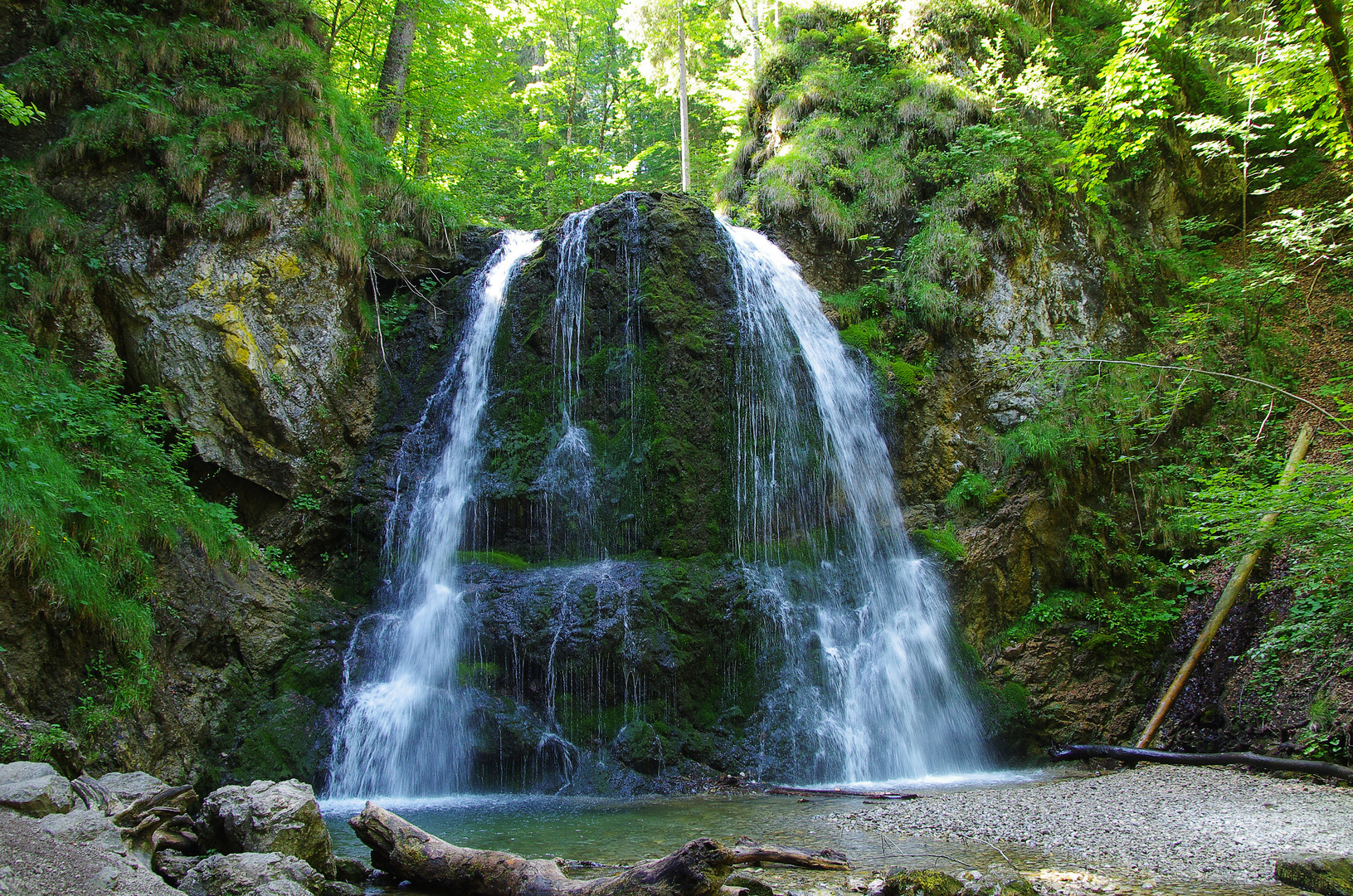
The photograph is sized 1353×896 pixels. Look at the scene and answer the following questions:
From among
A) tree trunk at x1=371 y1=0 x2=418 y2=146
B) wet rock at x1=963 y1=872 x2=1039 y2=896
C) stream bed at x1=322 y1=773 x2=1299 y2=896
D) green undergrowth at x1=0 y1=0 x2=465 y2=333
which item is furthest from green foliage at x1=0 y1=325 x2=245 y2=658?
tree trunk at x1=371 y1=0 x2=418 y2=146

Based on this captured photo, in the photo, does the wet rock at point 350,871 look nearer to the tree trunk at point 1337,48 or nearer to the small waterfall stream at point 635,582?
the small waterfall stream at point 635,582

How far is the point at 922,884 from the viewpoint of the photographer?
10.9ft

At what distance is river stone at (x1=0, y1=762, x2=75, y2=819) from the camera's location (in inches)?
119

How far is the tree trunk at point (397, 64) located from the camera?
12.1 m

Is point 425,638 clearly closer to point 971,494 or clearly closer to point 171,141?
point 171,141

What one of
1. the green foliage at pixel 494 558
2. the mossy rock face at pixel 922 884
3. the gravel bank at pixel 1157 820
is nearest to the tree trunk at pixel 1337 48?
the gravel bank at pixel 1157 820

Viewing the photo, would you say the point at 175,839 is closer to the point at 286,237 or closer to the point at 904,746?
the point at 904,746

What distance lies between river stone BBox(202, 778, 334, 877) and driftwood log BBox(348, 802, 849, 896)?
21 centimetres

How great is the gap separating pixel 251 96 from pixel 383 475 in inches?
210

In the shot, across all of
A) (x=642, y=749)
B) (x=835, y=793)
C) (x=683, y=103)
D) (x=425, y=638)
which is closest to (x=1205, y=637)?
(x=835, y=793)

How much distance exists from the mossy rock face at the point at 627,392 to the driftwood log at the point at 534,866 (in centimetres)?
454

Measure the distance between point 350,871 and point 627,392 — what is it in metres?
6.28

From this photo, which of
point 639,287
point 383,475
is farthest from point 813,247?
point 383,475

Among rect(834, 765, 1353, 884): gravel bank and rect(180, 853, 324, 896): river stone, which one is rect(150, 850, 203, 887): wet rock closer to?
rect(180, 853, 324, 896): river stone
